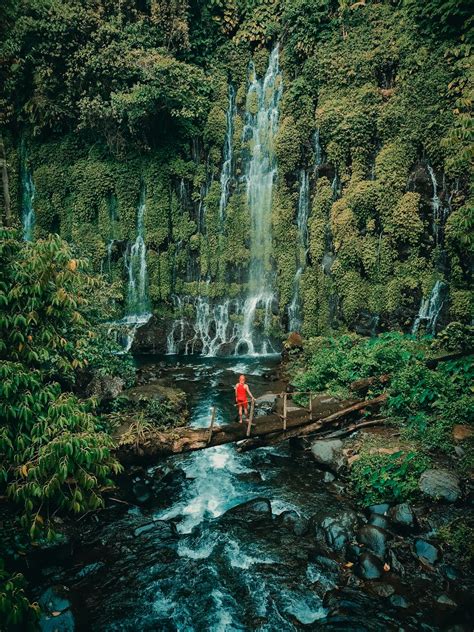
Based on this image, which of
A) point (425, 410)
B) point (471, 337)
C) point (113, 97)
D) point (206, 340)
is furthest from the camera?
point (206, 340)

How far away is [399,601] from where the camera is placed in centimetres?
557

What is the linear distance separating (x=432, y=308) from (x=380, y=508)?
8.70 m

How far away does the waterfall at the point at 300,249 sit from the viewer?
1755 centimetres

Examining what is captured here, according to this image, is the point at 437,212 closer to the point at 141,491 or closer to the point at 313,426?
the point at 313,426

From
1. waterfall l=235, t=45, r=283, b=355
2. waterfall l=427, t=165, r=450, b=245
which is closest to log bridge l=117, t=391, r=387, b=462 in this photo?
waterfall l=427, t=165, r=450, b=245

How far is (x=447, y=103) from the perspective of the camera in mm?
13734

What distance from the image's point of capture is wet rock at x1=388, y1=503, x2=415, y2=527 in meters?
6.71

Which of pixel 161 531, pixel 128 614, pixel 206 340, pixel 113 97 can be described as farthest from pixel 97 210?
pixel 128 614

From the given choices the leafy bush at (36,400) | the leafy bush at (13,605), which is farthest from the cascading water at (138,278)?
the leafy bush at (13,605)

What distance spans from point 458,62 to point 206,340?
47.6 ft

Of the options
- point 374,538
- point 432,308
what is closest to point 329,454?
point 374,538

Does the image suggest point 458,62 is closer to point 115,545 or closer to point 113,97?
point 113,97

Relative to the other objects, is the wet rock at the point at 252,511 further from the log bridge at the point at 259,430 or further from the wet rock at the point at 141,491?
the wet rock at the point at 141,491

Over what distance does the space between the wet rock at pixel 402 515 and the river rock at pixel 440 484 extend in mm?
550
